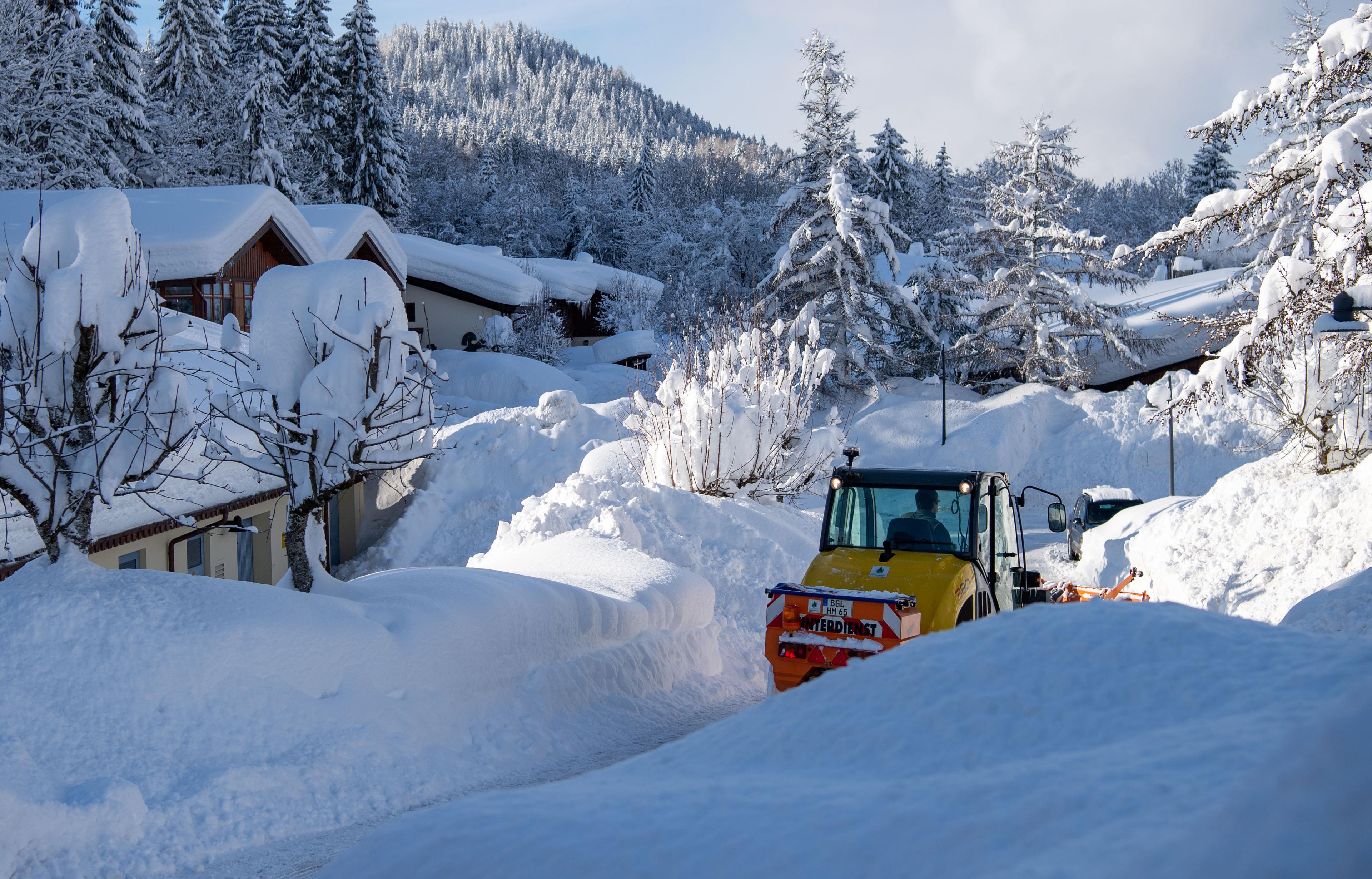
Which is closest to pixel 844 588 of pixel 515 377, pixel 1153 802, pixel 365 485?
pixel 1153 802

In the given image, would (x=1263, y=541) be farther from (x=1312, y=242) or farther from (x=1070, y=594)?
(x=1312, y=242)

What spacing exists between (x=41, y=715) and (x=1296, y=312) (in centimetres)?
1355

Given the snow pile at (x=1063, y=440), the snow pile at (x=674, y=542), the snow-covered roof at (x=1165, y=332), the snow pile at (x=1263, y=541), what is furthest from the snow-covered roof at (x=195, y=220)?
the snow-covered roof at (x=1165, y=332)

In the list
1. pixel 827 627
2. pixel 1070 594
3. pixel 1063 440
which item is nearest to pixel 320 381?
pixel 827 627

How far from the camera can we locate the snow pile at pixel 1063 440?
28734 mm

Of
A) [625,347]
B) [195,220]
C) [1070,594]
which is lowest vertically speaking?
[1070,594]

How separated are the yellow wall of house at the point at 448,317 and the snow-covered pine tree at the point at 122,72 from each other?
41.0ft

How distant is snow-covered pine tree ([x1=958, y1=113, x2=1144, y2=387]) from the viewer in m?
30.7

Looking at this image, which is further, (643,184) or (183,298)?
(643,184)

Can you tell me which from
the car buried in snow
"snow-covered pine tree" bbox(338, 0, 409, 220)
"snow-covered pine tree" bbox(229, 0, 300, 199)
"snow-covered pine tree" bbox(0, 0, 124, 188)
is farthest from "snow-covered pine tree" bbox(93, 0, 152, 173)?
the car buried in snow

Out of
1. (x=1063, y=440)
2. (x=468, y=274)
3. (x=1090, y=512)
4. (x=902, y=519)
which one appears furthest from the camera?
(x=468, y=274)

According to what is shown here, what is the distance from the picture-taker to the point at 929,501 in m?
8.23

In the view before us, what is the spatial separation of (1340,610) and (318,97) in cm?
4643

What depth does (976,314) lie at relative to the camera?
3188 centimetres
